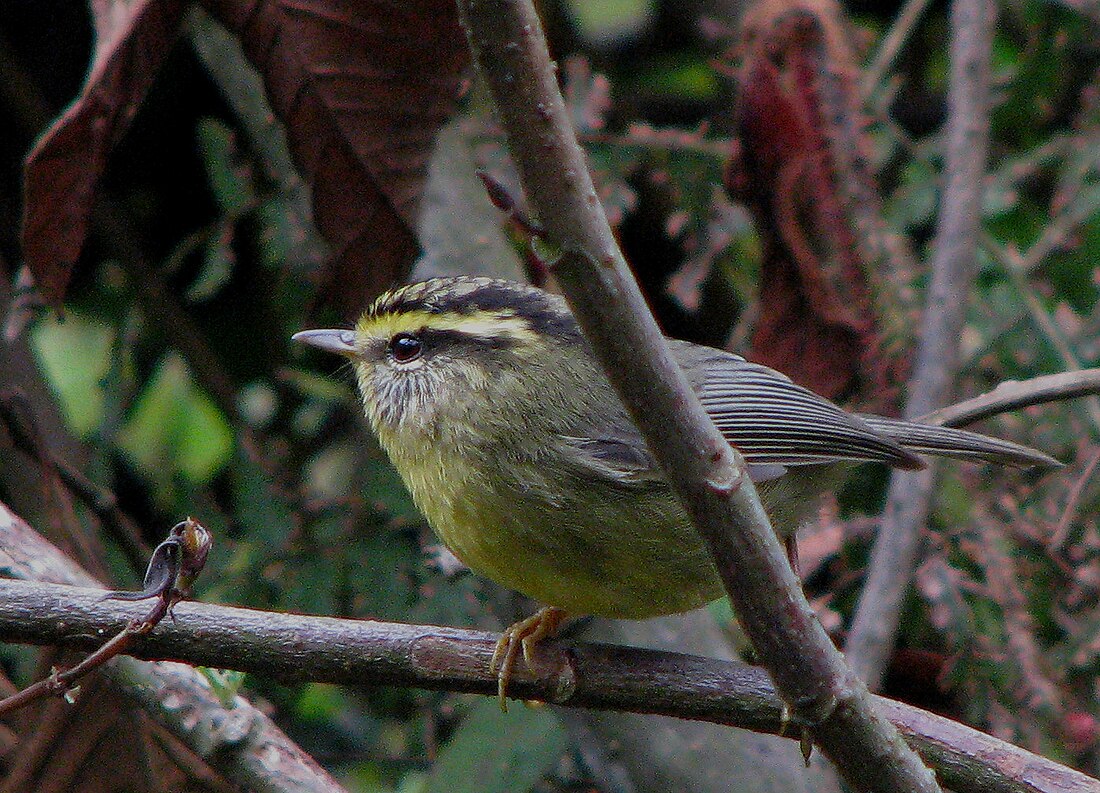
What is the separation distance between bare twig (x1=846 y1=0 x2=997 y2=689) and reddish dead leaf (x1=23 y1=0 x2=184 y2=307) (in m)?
2.62

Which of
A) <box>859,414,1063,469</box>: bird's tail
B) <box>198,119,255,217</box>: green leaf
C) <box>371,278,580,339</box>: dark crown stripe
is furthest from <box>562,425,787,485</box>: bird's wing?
<box>198,119,255,217</box>: green leaf

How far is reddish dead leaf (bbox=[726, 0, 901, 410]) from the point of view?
443cm

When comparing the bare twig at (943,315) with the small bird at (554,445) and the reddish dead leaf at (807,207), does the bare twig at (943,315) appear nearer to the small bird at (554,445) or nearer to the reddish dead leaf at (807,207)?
the reddish dead leaf at (807,207)

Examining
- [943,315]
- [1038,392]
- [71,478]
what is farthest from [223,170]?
[1038,392]

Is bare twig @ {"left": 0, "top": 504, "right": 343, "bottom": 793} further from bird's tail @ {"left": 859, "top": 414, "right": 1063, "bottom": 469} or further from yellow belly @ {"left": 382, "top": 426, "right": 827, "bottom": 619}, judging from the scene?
bird's tail @ {"left": 859, "top": 414, "right": 1063, "bottom": 469}

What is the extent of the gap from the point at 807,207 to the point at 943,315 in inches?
23.5

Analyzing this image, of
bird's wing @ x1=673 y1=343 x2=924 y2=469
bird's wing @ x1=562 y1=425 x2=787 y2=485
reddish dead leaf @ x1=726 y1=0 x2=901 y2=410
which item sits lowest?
bird's wing @ x1=562 y1=425 x2=787 y2=485

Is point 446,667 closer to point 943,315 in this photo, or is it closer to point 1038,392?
point 1038,392

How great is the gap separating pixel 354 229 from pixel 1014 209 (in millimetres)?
3089

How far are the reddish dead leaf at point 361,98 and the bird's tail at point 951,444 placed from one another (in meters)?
1.53

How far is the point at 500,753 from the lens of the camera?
3854mm

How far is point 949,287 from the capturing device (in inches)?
175

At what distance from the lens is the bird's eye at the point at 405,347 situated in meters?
3.45

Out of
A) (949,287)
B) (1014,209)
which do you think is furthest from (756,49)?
(1014,209)
